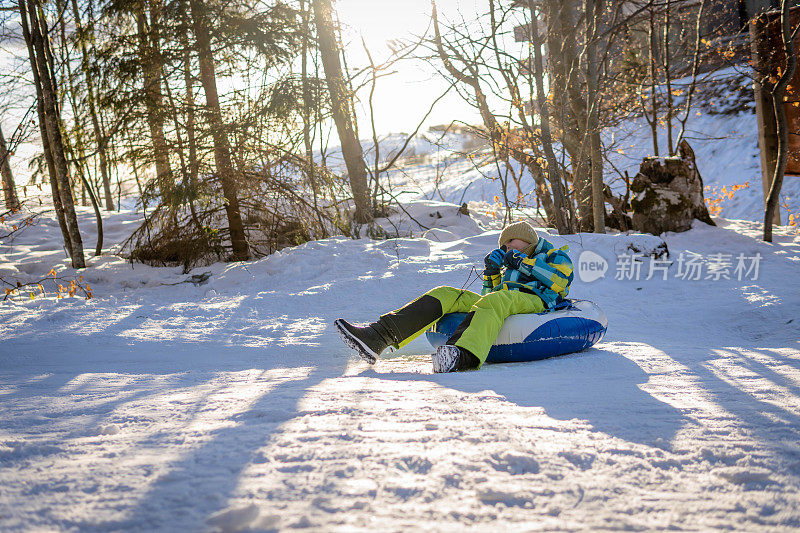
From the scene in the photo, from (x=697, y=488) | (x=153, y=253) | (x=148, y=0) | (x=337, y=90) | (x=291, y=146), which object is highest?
(x=148, y=0)

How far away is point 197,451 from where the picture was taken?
1543mm

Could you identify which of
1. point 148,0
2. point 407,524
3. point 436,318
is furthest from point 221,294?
point 407,524

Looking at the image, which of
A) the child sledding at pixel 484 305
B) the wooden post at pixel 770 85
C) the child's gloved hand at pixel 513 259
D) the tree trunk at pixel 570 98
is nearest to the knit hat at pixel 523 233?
the child sledding at pixel 484 305

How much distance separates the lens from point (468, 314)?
10.5 feet

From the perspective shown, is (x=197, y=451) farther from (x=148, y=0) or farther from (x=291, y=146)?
(x=148, y=0)

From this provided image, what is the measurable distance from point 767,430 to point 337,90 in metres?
6.69

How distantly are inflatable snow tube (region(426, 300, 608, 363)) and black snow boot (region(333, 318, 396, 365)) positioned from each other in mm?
531

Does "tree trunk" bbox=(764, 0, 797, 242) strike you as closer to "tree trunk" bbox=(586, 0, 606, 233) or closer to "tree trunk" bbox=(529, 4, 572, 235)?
"tree trunk" bbox=(586, 0, 606, 233)

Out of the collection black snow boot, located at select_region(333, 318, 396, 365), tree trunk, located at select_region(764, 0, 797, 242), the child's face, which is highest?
tree trunk, located at select_region(764, 0, 797, 242)

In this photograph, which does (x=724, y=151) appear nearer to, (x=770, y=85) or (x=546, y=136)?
(x=770, y=85)

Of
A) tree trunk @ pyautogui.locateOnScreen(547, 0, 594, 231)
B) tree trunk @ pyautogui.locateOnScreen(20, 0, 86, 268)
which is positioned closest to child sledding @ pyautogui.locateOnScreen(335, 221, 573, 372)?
tree trunk @ pyautogui.locateOnScreen(547, 0, 594, 231)

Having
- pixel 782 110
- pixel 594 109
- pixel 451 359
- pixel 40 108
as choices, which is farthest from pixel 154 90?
pixel 782 110

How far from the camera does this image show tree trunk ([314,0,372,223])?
24.5ft

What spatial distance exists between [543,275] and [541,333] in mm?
409
